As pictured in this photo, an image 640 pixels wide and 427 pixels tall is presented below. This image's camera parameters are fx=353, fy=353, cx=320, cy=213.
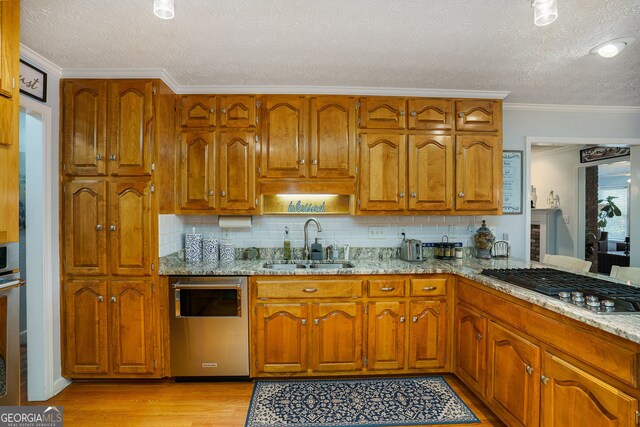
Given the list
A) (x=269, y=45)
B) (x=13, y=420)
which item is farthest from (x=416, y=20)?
Result: (x=13, y=420)

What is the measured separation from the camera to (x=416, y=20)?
79.0 inches

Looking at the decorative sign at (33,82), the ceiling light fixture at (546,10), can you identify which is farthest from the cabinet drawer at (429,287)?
the decorative sign at (33,82)

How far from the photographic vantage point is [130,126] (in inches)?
107

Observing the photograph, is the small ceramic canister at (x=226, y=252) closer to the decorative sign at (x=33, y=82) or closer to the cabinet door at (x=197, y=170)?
the cabinet door at (x=197, y=170)

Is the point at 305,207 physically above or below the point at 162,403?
above

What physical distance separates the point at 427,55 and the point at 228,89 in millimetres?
1641

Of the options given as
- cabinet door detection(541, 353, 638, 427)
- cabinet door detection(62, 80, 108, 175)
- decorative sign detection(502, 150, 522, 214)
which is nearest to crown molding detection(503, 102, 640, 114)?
decorative sign detection(502, 150, 522, 214)

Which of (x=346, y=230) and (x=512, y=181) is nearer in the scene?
(x=346, y=230)

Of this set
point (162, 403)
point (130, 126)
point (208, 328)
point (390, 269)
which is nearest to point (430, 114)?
point (390, 269)

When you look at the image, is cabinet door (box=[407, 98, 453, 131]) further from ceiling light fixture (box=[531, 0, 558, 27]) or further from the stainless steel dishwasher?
the stainless steel dishwasher

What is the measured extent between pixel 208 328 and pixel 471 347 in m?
1.99

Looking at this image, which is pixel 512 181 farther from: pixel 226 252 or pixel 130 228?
pixel 130 228

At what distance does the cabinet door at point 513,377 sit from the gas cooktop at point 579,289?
317mm

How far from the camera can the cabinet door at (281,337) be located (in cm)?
277
